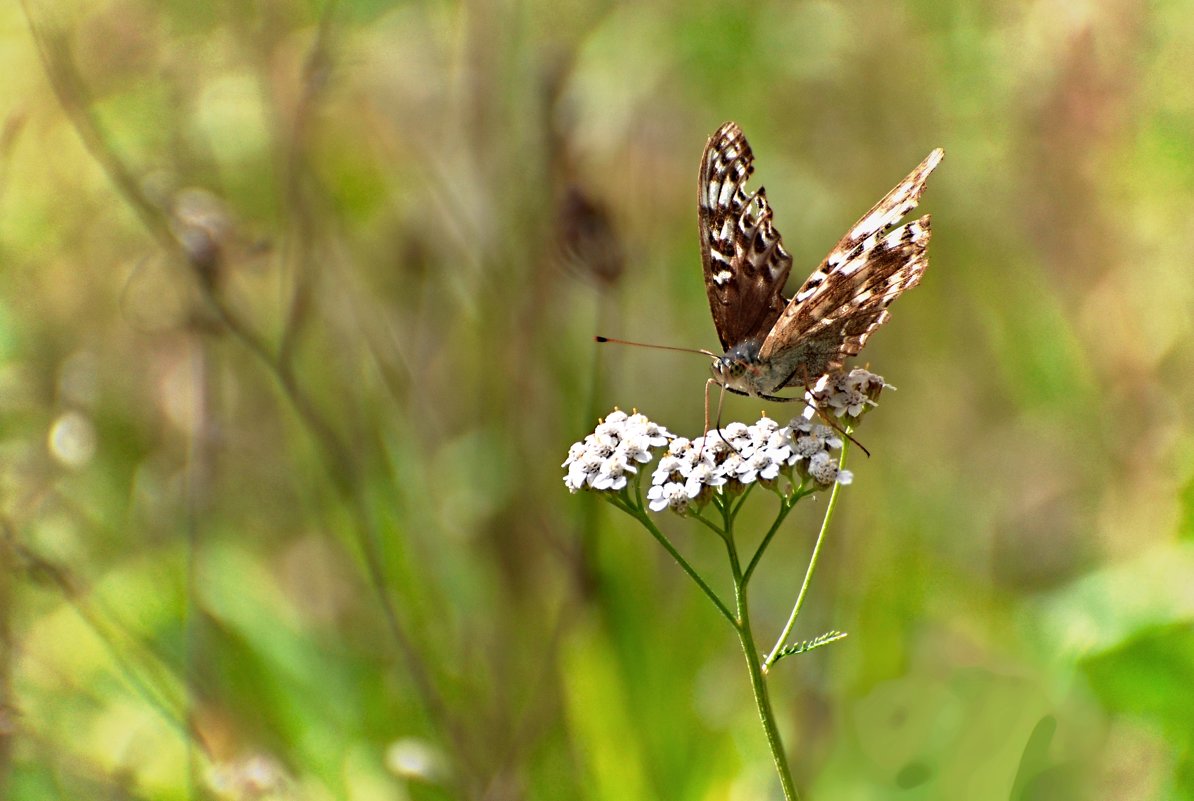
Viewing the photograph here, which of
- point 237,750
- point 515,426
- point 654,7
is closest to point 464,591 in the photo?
point 515,426

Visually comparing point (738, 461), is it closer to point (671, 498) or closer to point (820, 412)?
point (671, 498)

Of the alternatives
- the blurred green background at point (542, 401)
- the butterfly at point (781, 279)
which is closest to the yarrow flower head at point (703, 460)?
the butterfly at point (781, 279)

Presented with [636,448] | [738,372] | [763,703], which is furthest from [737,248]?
[763,703]

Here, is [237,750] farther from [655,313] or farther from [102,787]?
[655,313]

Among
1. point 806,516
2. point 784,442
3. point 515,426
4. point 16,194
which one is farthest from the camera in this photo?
point 16,194

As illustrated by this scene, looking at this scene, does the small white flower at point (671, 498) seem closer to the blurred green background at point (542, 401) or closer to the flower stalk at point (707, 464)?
the flower stalk at point (707, 464)
